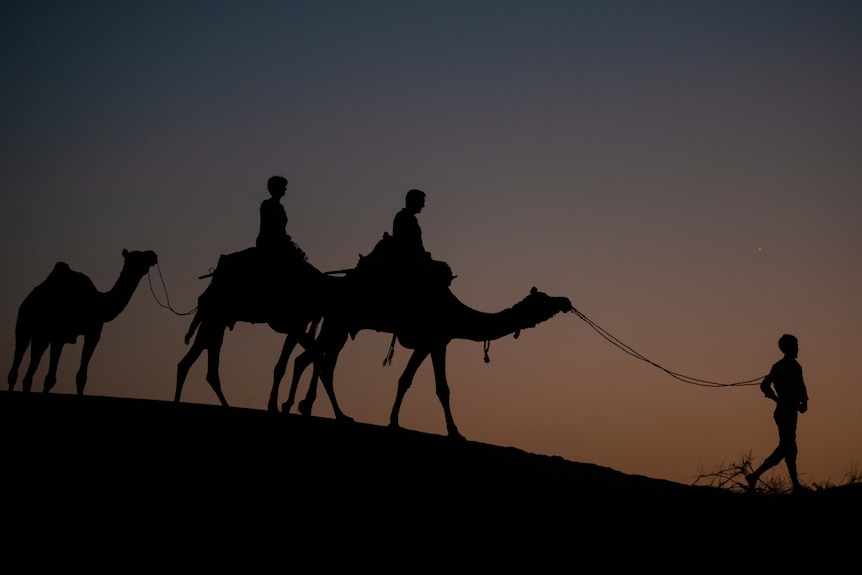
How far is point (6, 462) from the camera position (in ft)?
37.3

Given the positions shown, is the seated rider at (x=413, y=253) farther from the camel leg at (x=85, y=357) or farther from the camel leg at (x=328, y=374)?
the camel leg at (x=85, y=357)

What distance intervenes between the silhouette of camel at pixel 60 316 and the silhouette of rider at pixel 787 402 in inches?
418

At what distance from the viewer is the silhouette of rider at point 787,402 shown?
16250mm

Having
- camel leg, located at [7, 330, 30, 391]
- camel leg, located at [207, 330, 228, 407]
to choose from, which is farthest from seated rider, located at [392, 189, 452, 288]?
camel leg, located at [7, 330, 30, 391]

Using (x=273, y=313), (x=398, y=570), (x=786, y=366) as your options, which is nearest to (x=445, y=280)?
(x=273, y=313)

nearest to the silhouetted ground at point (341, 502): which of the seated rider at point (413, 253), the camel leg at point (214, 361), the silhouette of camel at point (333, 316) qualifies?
the silhouette of camel at point (333, 316)

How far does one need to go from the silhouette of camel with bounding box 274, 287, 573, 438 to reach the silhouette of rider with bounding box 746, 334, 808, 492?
343cm

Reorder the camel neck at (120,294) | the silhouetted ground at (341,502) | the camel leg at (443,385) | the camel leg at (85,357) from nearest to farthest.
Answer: the silhouetted ground at (341,502), the camel leg at (443,385), the camel leg at (85,357), the camel neck at (120,294)

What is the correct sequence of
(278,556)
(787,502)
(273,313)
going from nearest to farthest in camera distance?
(278,556), (787,502), (273,313)

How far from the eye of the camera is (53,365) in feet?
61.2

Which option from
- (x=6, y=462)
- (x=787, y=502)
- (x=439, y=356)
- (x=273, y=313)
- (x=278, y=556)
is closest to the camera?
(x=278, y=556)

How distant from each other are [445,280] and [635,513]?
15.3ft

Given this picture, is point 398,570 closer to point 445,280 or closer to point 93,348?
point 445,280

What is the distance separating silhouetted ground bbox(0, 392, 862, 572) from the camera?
33.5 feet
